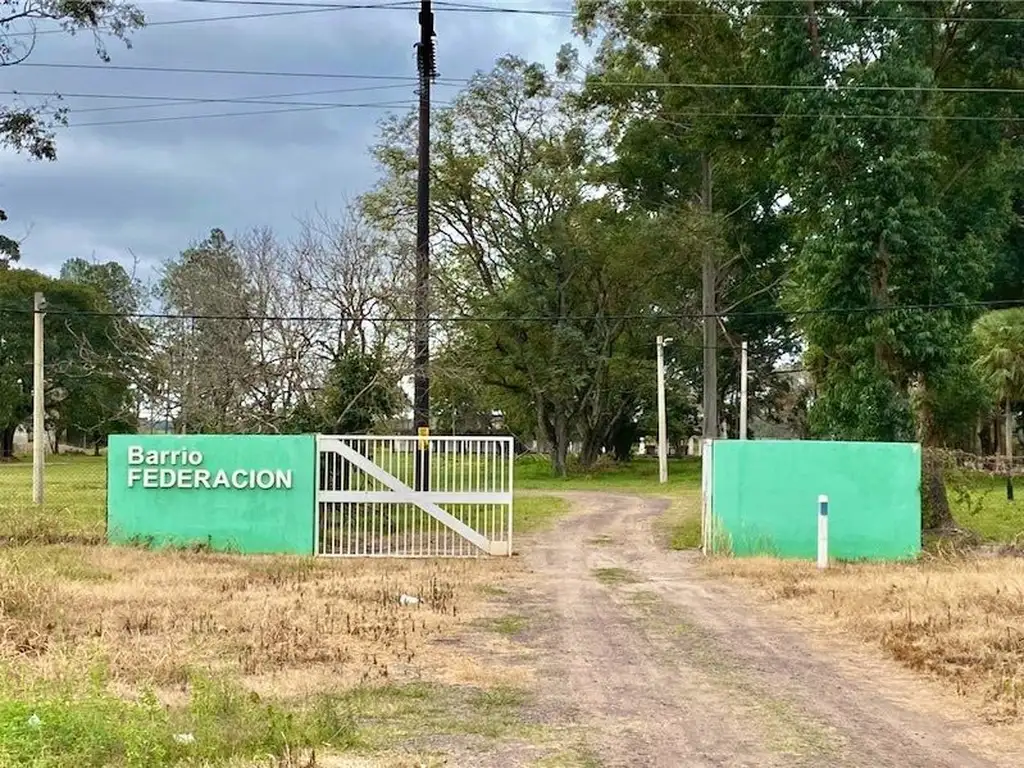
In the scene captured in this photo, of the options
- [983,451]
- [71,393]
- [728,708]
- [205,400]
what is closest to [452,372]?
[205,400]

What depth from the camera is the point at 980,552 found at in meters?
16.4

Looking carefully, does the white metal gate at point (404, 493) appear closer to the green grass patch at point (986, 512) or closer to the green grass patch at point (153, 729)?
the green grass patch at point (153, 729)

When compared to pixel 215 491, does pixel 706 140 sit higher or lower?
higher

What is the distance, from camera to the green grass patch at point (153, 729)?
17.6ft

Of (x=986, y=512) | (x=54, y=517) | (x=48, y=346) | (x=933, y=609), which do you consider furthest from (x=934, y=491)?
(x=48, y=346)

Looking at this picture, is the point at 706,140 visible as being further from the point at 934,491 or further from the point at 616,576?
the point at 616,576

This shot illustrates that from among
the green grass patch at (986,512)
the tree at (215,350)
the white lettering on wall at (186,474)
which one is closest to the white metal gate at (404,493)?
the white lettering on wall at (186,474)

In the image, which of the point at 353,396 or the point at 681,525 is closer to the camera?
the point at 353,396

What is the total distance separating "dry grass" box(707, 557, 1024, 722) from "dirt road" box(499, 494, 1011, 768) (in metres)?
0.48

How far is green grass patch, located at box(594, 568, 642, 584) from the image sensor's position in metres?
13.5

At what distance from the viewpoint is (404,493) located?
1505 cm

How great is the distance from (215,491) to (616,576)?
600 centimetres

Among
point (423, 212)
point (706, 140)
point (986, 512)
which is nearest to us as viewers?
point (423, 212)

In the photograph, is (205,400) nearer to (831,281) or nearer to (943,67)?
(831,281)
